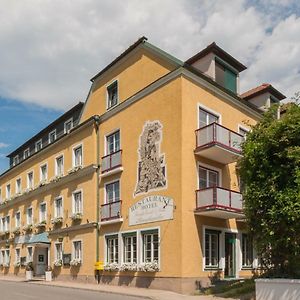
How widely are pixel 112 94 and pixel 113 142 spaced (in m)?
2.98

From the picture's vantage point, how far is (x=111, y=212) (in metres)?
26.4

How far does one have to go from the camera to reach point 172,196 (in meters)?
22.2

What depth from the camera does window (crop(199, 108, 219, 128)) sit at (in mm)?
23875

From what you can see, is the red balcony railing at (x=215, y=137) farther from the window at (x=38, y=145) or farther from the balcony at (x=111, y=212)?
the window at (x=38, y=145)

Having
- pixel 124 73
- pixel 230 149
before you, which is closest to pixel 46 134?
pixel 124 73

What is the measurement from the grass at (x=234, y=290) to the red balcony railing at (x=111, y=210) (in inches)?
272

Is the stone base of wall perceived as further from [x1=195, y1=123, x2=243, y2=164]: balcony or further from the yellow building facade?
[x1=195, y1=123, x2=243, y2=164]: balcony

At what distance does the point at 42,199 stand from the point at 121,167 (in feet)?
38.7

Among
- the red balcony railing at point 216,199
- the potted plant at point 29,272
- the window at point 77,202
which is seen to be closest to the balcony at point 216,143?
the red balcony railing at point 216,199

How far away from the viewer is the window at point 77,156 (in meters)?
30.9

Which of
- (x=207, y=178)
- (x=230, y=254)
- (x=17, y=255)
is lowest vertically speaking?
(x=17, y=255)

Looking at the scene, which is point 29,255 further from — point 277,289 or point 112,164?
point 277,289

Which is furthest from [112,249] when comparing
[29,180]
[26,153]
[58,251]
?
[26,153]

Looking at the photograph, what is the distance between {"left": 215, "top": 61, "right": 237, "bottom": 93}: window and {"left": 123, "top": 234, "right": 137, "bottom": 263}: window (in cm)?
965
